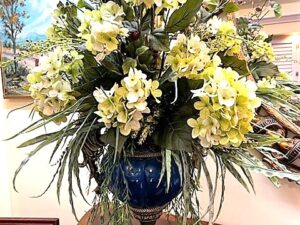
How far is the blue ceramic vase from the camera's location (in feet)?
3.05

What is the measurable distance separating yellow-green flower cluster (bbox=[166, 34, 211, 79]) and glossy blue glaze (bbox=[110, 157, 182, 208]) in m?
0.23

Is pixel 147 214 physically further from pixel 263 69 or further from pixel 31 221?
pixel 31 221

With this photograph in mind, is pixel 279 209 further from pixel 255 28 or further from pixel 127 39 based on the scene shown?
pixel 127 39

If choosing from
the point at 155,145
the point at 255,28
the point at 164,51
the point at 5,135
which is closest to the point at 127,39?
the point at 164,51

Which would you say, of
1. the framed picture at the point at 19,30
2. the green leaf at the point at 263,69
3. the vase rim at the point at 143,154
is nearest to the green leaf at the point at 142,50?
the vase rim at the point at 143,154

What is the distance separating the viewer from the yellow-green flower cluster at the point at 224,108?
2.45ft

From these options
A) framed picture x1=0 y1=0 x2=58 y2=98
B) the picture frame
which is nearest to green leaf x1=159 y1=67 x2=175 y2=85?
framed picture x1=0 y1=0 x2=58 y2=98

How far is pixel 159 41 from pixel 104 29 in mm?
136

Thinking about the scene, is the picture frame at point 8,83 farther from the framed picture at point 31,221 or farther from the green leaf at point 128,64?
the green leaf at point 128,64

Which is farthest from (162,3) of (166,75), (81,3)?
(81,3)

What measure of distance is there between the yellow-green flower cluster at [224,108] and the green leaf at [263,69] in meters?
0.32

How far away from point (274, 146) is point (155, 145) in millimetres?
377

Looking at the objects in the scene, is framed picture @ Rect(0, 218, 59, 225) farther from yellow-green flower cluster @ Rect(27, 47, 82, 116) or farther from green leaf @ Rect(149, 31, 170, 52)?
green leaf @ Rect(149, 31, 170, 52)

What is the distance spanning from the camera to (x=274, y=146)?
1086mm
